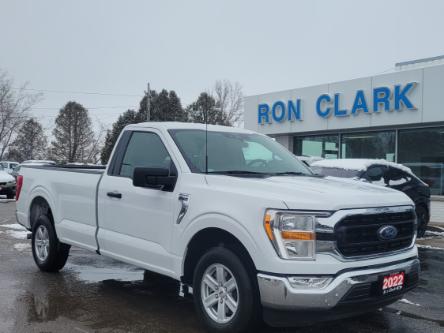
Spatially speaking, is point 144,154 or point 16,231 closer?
point 144,154

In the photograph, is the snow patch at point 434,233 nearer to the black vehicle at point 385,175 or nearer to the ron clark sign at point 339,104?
the black vehicle at point 385,175

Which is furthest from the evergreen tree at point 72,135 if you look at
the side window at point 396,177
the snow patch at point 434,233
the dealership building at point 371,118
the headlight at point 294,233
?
the headlight at point 294,233

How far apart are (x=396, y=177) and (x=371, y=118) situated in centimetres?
642

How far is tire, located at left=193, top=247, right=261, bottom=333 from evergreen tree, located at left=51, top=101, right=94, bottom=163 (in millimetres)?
65097

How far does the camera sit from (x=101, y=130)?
2638 inches

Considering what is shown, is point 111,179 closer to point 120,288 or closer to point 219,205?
point 120,288

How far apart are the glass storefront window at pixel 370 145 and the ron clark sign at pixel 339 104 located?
1012mm

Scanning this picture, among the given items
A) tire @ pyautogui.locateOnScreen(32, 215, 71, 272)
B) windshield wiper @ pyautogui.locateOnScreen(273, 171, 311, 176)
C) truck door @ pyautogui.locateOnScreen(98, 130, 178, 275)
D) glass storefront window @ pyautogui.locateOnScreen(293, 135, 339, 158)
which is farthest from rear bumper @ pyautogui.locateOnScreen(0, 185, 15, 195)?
windshield wiper @ pyautogui.locateOnScreen(273, 171, 311, 176)

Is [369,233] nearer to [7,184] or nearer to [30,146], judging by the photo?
[7,184]

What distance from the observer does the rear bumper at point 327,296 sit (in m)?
4.03

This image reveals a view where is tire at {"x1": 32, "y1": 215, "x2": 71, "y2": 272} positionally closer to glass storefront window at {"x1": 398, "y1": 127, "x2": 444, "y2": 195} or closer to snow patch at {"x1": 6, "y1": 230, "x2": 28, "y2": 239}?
snow patch at {"x1": 6, "y1": 230, "x2": 28, "y2": 239}

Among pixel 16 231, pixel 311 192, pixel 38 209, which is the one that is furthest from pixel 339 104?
pixel 311 192

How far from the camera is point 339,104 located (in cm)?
1822

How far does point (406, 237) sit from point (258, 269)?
1.51 meters
